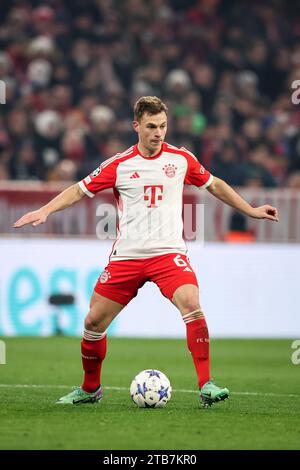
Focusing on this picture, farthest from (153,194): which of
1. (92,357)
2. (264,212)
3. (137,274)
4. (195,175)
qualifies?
(92,357)

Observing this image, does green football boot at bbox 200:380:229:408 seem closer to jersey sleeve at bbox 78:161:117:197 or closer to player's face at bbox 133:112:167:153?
jersey sleeve at bbox 78:161:117:197

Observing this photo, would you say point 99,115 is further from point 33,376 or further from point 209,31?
point 33,376

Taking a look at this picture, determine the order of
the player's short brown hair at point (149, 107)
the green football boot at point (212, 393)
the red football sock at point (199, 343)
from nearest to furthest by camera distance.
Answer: the green football boot at point (212, 393) < the red football sock at point (199, 343) < the player's short brown hair at point (149, 107)

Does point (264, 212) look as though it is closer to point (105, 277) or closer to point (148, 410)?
point (105, 277)

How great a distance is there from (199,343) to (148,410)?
0.66 metres

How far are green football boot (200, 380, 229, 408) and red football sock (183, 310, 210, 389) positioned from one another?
0.06 metres

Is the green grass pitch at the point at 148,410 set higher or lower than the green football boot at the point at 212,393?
lower

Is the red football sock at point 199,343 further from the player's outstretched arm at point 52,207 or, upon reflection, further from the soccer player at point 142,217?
the player's outstretched arm at point 52,207

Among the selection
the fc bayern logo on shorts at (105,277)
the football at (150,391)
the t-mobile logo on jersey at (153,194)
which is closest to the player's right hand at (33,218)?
the fc bayern logo on shorts at (105,277)

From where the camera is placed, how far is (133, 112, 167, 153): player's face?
346 inches

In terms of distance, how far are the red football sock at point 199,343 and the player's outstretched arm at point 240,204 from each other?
3.17ft

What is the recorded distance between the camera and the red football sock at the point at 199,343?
28.2 ft

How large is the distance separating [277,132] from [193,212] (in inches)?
169
